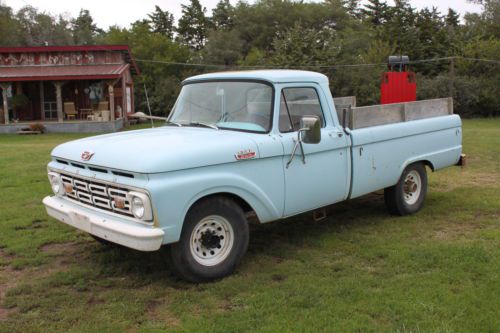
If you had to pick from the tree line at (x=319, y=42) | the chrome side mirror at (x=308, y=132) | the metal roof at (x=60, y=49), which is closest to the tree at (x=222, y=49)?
the tree line at (x=319, y=42)

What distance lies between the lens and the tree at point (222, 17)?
6431 cm

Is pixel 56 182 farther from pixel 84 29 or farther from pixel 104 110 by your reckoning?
pixel 84 29

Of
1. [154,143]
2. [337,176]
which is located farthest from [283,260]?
[154,143]

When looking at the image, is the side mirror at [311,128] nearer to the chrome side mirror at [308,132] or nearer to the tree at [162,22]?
the chrome side mirror at [308,132]

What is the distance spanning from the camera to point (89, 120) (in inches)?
1085

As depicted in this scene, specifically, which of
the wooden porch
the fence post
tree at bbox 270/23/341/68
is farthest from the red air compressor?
tree at bbox 270/23/341/68

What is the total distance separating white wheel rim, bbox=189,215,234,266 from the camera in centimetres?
458

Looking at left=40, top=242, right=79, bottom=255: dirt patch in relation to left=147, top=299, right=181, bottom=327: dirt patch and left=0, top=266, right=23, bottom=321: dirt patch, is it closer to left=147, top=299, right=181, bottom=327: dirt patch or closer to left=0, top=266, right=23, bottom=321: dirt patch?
left=0, top=266, right=23, bottom=321: dirt patch

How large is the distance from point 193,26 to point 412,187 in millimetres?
59541

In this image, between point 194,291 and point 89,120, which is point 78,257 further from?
point 89,120

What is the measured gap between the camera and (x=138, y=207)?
4191 mm

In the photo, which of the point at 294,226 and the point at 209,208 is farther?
the point at 294,226

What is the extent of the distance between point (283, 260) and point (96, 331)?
2112 mm

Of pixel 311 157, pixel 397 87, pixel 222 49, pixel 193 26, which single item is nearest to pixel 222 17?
pixel 193 26
